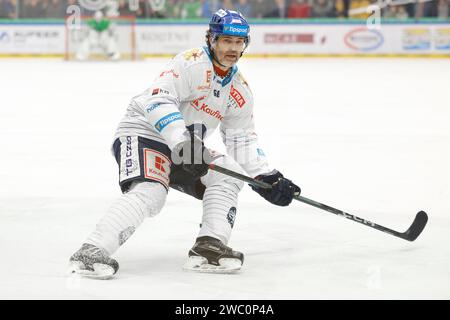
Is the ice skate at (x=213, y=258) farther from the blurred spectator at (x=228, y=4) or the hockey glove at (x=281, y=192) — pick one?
the blurred spectator at (x=228, y=4)

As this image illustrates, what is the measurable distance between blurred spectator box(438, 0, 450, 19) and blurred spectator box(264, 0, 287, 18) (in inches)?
109

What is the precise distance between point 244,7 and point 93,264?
46.9ft

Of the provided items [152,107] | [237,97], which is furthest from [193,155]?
[237,97]

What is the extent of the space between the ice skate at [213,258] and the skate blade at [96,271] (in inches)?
14.5

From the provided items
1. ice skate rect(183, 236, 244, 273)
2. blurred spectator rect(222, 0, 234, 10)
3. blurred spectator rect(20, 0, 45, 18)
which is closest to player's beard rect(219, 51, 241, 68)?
ice skate rect(183, 236, 244, 273)

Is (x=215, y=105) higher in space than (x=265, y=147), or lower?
higher

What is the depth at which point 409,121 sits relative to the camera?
888 centimetres

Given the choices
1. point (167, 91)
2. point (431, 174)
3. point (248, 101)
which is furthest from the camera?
point (431, 174)

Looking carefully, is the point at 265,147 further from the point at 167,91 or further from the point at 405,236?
the point at 167,91

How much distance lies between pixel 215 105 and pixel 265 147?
3.33 meters

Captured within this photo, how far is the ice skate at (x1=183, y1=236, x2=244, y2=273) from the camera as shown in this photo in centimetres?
373

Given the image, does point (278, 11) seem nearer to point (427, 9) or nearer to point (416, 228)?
point (427, 9)
